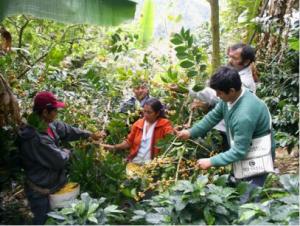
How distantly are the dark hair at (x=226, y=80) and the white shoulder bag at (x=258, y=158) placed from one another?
32cm

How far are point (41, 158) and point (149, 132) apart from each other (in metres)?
0.91

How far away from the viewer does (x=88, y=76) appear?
176 inches

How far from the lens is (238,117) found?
86.7 inches

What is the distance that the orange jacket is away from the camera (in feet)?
10.5

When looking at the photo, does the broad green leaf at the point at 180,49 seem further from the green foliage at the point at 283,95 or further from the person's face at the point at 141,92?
the green foliage at the point at 283,95

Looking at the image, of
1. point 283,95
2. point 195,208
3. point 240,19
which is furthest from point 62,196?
point 240,19

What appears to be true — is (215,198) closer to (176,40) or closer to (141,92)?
(176,40)

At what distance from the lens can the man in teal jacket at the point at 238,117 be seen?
7.17 feet

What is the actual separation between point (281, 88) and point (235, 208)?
254cm

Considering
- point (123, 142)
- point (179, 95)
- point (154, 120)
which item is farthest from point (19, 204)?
point (179, 95)

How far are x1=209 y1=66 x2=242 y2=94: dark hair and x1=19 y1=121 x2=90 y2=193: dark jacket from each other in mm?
1133

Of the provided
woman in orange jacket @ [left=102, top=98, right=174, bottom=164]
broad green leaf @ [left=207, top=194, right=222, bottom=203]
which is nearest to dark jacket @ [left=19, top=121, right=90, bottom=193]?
woman in orange jacket @ [left=102, top=98, right=174, bottom=164]

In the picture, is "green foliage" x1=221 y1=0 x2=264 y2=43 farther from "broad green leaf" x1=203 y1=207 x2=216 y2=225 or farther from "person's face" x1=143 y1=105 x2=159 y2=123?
"broad green leaf" x1=203 y1=207 x2=216 y2=225

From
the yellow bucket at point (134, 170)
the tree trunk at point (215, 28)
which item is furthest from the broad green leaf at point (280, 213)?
the tree trunk at point (215, 28)
